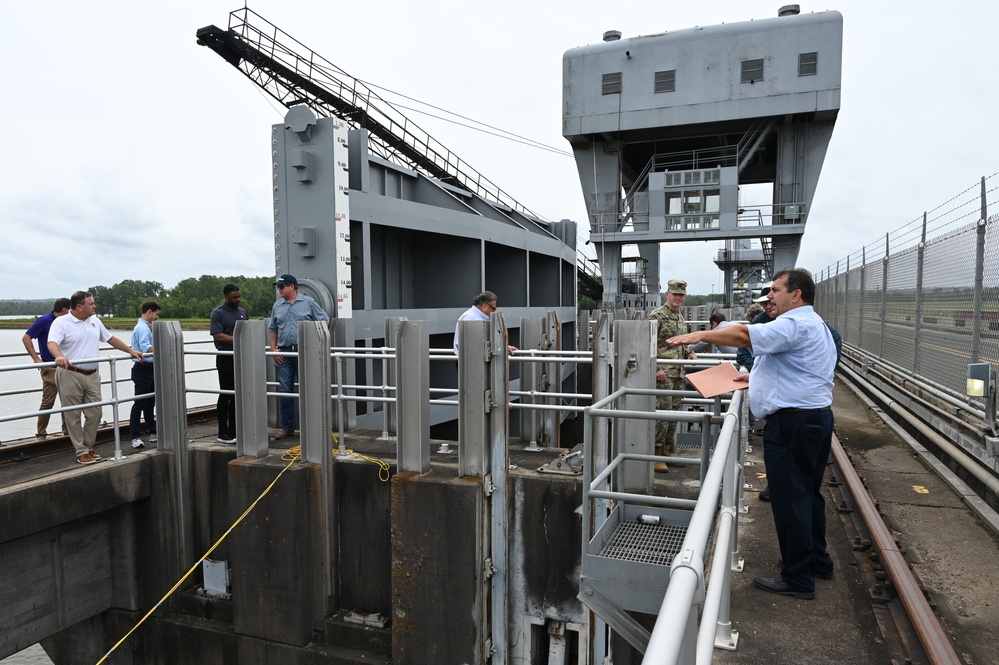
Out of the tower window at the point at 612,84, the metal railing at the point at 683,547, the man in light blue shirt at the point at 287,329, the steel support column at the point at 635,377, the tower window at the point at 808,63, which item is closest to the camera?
the metal railing at the point at 683,547

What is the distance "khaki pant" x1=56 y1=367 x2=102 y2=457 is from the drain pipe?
8.67 metres

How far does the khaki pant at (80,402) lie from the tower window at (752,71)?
22.9m

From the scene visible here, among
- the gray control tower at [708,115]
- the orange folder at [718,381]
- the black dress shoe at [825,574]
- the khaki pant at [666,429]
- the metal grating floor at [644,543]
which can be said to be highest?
the gray control tower at [708,115]

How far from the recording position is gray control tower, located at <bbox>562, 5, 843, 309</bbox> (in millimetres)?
22219

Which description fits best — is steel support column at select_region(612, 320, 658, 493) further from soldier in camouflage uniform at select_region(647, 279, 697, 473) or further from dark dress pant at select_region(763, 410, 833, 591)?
dark dress pant at select_region(763, 410, 833, 591)

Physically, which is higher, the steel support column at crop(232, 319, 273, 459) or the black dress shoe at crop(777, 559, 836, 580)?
the steel support column at crop(232, 319, 273, 459)

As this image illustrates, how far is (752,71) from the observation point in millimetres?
22656

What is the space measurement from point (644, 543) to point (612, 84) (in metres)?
23.2

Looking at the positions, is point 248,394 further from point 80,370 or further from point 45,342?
point 45,342

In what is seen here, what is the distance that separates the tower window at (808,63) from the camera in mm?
21977

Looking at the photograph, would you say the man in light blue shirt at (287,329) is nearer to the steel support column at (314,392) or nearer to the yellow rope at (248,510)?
the yellow rope at (248,510)

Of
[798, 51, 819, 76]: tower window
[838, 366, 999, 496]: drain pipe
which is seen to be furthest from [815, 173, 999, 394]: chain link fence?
[798, 51, 819, 76]: tower window

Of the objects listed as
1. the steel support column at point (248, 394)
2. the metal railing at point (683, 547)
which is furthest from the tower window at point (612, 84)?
the metal railing at point (683, 547)

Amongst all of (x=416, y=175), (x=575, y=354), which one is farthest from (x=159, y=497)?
(x=416, y=175)
